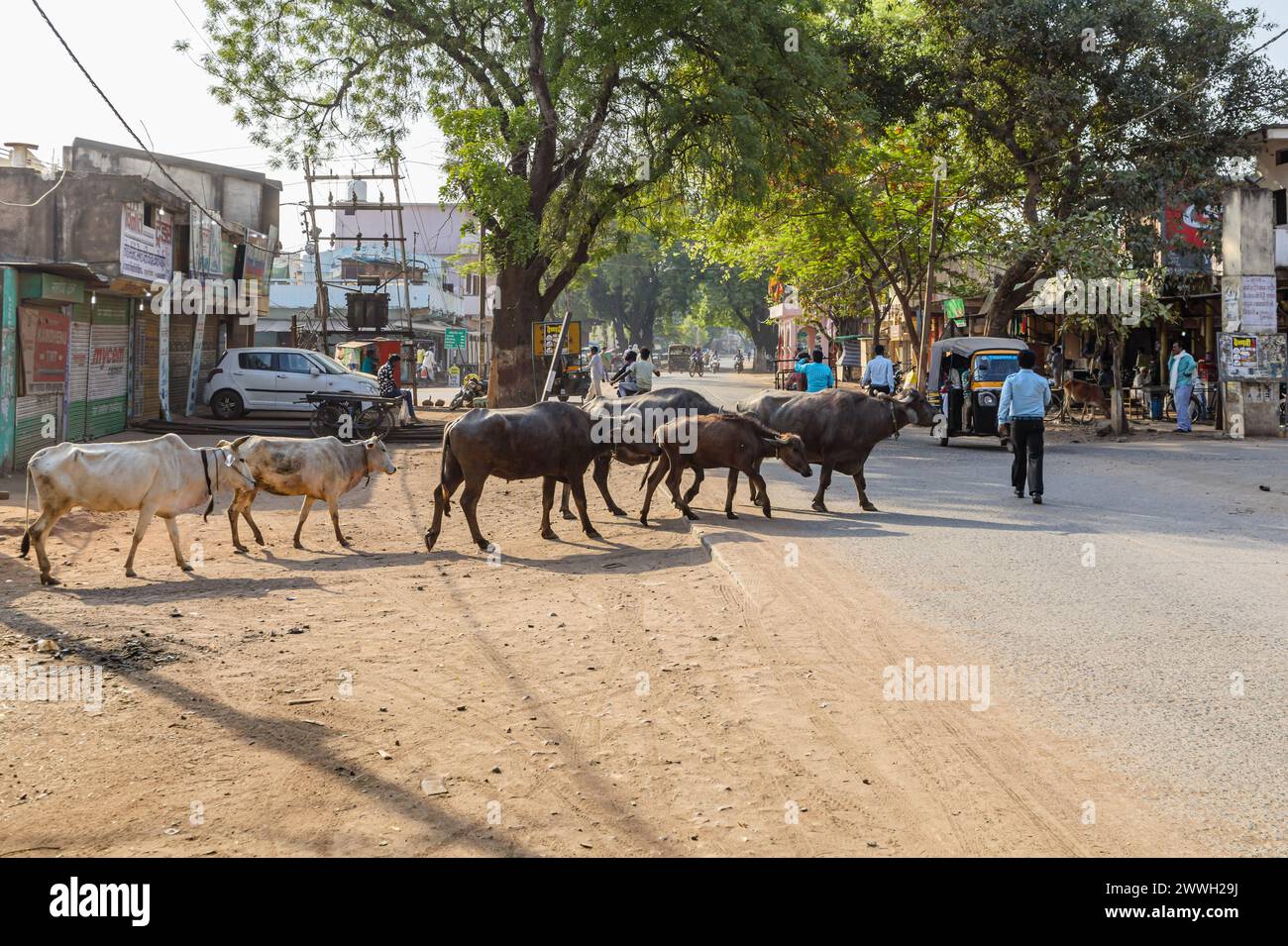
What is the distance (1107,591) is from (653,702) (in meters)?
4.33

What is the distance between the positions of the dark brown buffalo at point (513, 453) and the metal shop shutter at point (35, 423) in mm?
8247

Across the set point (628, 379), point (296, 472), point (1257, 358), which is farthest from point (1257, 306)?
point (296, 472)

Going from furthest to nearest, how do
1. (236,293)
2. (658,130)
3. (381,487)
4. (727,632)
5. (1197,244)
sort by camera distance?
(236,293) < (1197,244) < (658,130) < (381,487) < (727,632)

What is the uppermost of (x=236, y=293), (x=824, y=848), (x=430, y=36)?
(x=430, y=36)

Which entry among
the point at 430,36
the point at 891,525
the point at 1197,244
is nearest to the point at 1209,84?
the point at 1197,244

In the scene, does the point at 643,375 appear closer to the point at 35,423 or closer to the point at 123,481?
the point at 35,423

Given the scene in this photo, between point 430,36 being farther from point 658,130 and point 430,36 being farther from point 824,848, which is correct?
point 824,848

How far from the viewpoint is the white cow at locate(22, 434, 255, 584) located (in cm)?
1019

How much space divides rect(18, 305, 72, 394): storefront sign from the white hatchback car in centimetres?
802

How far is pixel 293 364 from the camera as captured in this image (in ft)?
89.8

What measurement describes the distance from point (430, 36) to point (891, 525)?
1490 centimetres

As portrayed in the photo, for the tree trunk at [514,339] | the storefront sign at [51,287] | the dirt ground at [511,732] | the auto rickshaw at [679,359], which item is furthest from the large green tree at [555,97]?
the auto rickshaw at [679,359]

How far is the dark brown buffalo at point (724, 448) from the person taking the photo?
1338 cm

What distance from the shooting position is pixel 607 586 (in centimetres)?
1021
